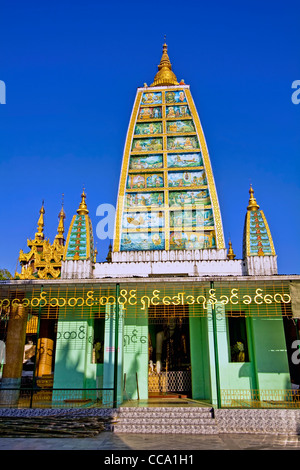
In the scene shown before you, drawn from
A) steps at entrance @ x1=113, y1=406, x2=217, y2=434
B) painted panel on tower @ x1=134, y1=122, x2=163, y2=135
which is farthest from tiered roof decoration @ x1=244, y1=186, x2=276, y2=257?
steps at entrance @ x1=113, y1=406, x2=217, y2=434

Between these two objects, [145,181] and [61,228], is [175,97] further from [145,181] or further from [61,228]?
[61,228]

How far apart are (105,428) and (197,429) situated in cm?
231

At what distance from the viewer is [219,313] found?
12.3m

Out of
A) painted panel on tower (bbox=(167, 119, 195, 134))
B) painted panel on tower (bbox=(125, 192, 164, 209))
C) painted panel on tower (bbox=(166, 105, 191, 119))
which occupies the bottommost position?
painted panel on tower (bbox=(125, 192, 164, 209))

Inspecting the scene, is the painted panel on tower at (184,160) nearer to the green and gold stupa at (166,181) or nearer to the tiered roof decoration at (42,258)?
the green and gold stupa at (166,181)

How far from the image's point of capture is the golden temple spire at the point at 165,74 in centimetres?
2152

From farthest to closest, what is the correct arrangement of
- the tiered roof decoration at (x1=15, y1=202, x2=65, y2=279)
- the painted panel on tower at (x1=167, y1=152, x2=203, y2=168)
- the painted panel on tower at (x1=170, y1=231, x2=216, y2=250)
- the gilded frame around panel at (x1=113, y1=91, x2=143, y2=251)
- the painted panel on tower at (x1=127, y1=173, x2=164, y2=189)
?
1. the tiered roof decoration at (x1=15, y1=202, x2=65, y2=279)
2. the painted panel on tower at (x1=167, y1=152, x2=203, y2=168)
3. the painted panel on tower at (x1=127, y1=173, x2=164, y2=189)
4. the gilded frame around panel at (x1=113, y1=91, x2=143, y2=251)
5. the painted panel on tower at (x1=170, y1=231, x2=216, y2=250)

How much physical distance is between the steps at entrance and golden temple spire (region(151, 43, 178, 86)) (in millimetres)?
16982

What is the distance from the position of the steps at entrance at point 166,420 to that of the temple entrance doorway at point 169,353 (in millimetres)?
3149

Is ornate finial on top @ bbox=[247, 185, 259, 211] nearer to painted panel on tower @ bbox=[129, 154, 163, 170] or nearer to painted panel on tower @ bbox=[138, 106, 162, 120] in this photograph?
painted panel on tower @ bbox=[129, 154, 163, 170]

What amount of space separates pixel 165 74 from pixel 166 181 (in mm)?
8131

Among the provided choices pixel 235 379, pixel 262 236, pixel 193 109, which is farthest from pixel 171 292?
pixel 193 109

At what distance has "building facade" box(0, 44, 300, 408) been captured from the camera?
1157 centimetres
